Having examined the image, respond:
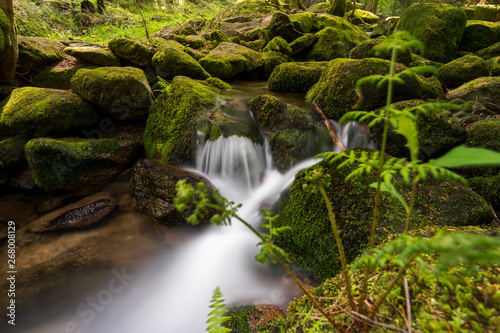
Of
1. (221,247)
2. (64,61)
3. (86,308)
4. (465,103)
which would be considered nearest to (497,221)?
(465,103)

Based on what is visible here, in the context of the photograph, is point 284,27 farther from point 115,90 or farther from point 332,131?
point 115,90

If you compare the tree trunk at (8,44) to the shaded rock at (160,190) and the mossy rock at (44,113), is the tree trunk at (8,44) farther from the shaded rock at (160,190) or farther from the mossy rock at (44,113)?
the shaded rock at (160,190)

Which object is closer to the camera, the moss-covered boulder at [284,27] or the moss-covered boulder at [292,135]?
the moss-covered boulder at [292,135]

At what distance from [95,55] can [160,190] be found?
19.1 feet

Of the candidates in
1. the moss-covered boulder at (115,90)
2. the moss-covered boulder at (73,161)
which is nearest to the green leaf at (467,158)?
the moss-covered boulder at (73,161)

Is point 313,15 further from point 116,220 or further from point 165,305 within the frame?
point 165,305

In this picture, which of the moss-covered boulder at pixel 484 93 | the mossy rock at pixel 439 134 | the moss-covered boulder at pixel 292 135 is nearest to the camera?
the mossy rock at pixel 439 134

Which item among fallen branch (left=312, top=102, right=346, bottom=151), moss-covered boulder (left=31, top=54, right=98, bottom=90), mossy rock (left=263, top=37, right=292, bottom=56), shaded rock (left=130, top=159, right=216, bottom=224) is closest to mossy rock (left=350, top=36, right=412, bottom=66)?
fallen branch (left=312, top=102, right=346, bottom=151)

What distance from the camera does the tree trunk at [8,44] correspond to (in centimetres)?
517

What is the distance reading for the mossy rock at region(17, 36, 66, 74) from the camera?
6.25 metres

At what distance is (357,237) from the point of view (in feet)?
7.98

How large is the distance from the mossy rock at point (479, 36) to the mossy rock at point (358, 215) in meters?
11.8

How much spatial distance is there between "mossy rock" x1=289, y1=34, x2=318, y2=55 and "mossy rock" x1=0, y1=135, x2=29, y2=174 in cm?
1057

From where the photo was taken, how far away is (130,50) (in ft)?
24.2
